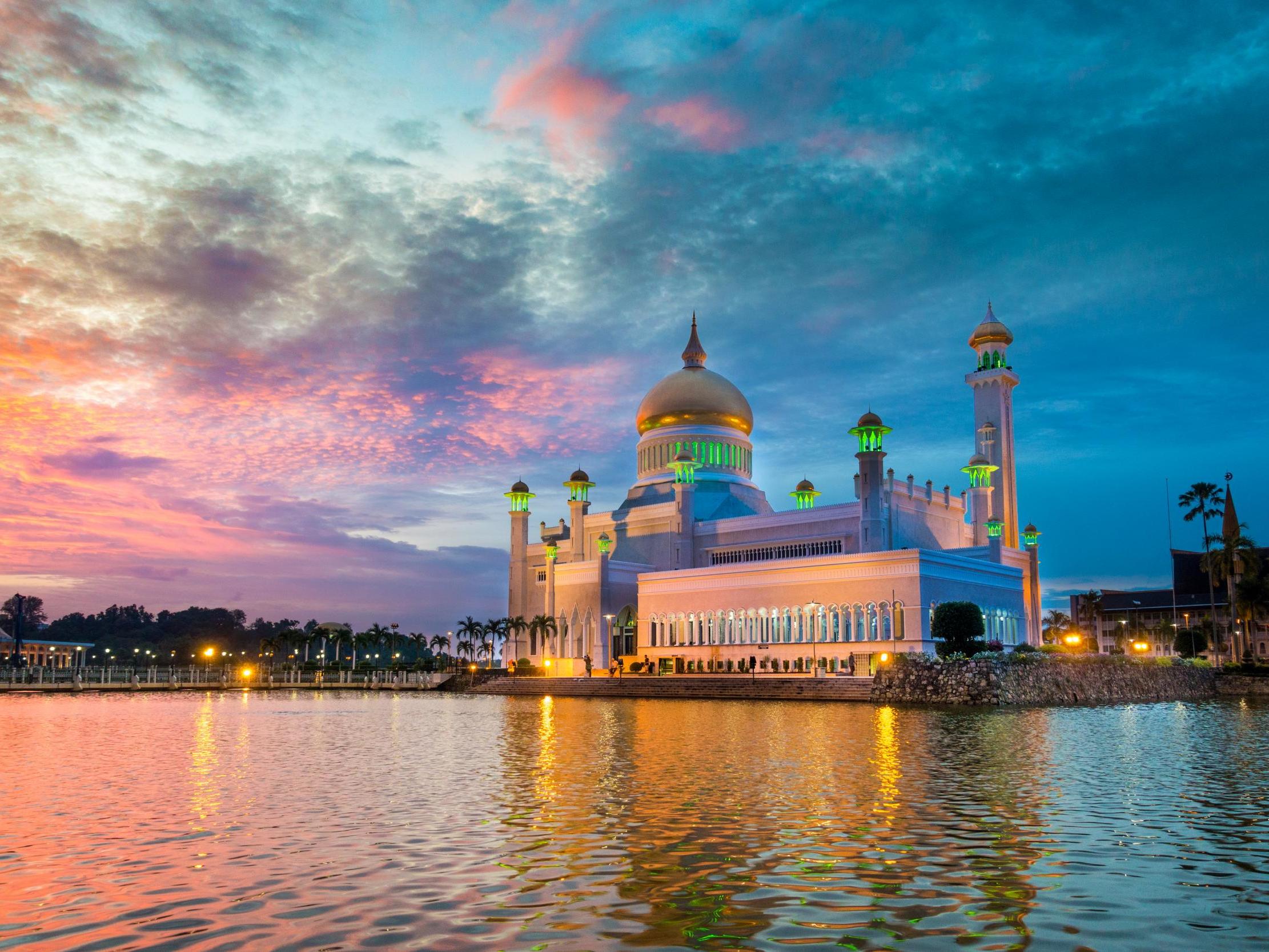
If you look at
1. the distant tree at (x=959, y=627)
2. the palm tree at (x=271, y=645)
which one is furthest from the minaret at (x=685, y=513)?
the palm tree at (x=271, y=645)

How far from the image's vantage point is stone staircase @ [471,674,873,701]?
5031 cm

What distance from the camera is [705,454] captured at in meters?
81.8

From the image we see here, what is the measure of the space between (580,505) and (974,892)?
7455 centimetres

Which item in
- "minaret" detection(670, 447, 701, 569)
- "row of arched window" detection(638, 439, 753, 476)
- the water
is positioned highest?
"row of arched window" detection(638, 439, 753, 476)

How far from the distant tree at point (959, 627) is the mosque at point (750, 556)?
708 centimetres

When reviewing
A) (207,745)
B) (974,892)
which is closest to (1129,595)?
(207,745)

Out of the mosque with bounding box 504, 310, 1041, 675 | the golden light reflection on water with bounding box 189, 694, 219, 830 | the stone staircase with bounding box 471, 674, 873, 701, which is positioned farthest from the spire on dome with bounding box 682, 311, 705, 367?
the golden light reflection on water with bounding box 189, 694, 219, 830

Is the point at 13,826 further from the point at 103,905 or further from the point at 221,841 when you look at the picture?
the point at 103,905

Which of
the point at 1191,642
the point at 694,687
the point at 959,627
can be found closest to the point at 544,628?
the point at 694,687

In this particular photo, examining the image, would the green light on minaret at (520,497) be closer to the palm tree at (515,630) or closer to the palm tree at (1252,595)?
the palm tree at (515,630)

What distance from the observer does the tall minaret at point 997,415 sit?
75.1 m

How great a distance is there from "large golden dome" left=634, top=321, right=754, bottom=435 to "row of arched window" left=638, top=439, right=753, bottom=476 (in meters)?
1.43

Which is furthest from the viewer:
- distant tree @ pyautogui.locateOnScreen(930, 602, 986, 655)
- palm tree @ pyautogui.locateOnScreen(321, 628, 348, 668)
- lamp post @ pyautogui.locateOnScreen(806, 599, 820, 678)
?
palm tree @ pyautogui.locateOnScreen(321, 628, 348, 668)

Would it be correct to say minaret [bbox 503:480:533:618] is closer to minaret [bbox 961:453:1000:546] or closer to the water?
minaret [bbox 961:453:1000:546]
